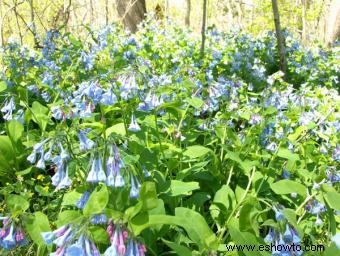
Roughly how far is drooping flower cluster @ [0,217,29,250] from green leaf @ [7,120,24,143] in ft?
3.18

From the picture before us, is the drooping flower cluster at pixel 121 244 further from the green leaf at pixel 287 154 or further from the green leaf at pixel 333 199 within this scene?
the green leaf at pixel 287 154

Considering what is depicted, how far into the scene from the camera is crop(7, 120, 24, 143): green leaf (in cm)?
251

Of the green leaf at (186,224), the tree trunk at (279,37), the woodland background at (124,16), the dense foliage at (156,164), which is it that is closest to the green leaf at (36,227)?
the dense foliage at (156,164)

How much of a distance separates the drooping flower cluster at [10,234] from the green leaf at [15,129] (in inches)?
38.2

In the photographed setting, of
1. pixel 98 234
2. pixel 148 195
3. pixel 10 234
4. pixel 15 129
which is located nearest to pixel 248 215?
pixel 148 195

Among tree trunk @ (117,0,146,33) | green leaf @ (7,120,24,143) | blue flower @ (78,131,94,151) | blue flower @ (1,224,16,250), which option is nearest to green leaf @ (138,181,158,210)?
blue flower @ (78,131,94,151)

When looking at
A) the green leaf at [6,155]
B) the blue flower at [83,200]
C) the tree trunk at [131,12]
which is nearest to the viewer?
the blue flower at [83,200]

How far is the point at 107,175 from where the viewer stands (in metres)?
1.52

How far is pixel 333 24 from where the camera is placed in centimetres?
688

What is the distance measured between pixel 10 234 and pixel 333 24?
6.29 metres

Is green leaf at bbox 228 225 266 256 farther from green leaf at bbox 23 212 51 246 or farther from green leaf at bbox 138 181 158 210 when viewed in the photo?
green leaf at bbox 23 212 51 246

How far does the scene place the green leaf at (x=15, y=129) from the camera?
251 centimetres

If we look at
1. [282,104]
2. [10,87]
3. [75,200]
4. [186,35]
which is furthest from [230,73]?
[75,200]

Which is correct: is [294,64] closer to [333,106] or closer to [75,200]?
[333,106]
